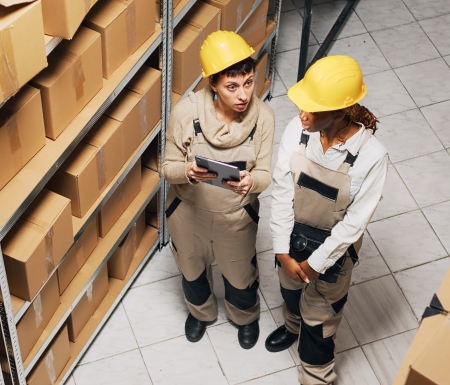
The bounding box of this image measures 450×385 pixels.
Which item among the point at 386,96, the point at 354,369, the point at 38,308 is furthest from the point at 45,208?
the point at 386,96

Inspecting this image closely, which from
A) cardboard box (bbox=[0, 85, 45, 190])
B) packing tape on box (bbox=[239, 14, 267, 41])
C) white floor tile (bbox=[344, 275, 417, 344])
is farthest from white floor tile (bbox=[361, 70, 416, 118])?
cardboard box (bbox=[0, 85, 45, 190])

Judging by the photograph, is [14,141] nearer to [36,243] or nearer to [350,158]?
[36,243]

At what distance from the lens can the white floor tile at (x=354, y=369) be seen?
3.81m

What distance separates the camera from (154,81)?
3459 mm

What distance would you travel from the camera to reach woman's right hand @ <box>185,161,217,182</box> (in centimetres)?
286

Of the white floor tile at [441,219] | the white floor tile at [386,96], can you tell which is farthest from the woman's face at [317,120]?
the white floor tile at [386,96]

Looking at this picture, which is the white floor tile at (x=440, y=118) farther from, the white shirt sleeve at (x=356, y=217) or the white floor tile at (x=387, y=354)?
the white shirt sleeve at (x=356, y=217)

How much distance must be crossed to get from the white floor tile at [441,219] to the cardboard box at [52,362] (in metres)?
2.29

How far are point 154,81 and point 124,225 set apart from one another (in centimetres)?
78

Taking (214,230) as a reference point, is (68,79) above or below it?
above

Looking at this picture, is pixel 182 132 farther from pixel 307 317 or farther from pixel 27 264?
pixel 307 317

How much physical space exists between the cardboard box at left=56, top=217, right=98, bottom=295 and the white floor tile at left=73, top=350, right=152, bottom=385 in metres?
0.57

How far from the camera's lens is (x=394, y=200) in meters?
4.61

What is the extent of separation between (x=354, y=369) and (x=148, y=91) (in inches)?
70.5
